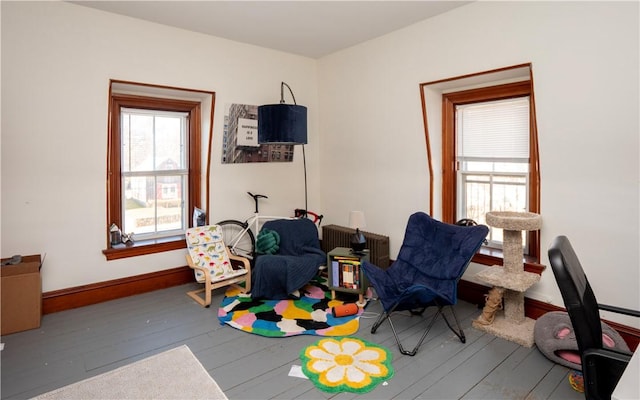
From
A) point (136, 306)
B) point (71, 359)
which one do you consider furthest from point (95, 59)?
point (71, 359)

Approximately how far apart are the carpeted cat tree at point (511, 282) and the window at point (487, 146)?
318mm

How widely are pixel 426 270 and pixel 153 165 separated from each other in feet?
10.5

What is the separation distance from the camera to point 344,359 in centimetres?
275

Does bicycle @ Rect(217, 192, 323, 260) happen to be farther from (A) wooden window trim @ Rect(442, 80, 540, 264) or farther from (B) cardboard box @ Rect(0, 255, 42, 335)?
(A) wooden window trim @ Rect(442, 80, 540, 264)

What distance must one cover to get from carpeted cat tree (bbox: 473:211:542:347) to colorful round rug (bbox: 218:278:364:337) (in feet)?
3.75

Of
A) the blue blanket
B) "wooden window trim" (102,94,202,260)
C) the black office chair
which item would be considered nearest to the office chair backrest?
the black office chair

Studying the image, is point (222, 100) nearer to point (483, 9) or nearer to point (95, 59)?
point (95, 59)

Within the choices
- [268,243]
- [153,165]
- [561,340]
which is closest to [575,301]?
[561,340]

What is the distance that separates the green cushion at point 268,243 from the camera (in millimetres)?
4219

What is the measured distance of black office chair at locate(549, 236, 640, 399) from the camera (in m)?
1.52

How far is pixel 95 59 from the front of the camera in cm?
364

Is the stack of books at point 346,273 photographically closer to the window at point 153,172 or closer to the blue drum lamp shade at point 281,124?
the blue drum lamp shade at point 281,124

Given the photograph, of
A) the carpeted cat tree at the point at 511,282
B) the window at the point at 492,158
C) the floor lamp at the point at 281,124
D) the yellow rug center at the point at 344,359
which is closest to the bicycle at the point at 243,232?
the floor lamp at the point at 281,124

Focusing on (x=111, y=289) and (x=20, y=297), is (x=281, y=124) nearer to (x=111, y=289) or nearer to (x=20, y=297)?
(x=111, y=289)
